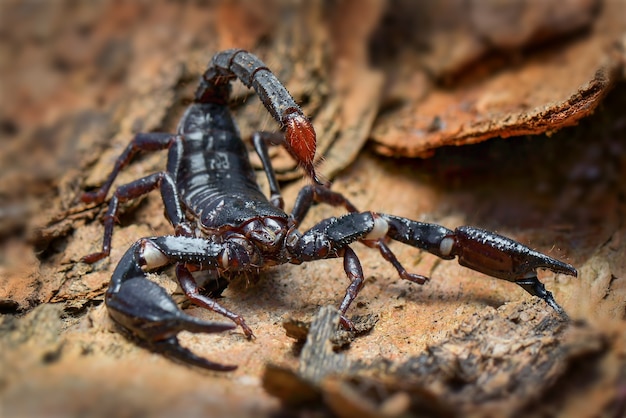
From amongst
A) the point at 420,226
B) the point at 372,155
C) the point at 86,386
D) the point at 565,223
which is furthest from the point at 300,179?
the point at 86,386

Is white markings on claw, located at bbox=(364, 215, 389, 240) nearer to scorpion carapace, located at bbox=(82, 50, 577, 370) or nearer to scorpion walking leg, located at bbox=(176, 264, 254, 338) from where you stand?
scorpion carapace, located at bbox=(82, 50, 577, 370)

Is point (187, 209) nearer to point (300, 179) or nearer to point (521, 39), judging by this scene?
point (300, 179)

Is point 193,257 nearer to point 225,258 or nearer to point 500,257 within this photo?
point 225,258

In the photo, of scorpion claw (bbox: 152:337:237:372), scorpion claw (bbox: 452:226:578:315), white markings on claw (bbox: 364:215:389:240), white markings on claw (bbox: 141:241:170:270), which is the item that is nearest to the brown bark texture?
scorpion claw (bbox: 152:337:237:372)

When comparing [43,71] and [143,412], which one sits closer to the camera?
[143,412]

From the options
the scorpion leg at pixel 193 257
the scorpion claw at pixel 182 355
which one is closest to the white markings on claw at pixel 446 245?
the scorpion leg at pixel 193 257

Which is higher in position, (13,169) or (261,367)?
(13,169)
